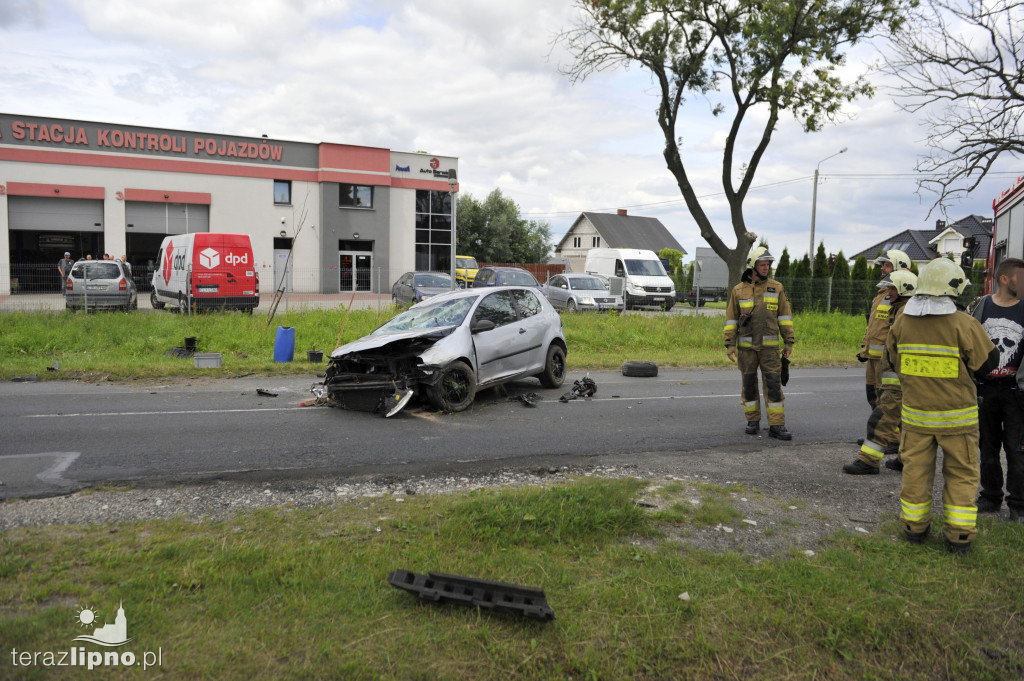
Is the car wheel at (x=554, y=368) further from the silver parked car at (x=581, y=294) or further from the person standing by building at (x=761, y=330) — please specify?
the silver parked car at (x=581, y=294)

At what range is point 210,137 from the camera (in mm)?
34688

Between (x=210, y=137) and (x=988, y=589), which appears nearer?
(x=988, y=589)

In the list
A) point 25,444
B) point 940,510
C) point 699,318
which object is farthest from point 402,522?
point 699,318

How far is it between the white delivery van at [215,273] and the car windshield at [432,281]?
20.1 feet

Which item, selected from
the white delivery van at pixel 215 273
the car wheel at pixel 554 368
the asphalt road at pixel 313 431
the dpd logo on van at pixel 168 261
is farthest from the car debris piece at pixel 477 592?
the dpd logo on van at pixel 168 261

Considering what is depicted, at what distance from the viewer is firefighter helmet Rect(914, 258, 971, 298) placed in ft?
14.7

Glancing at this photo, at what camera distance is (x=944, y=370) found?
14.9 feet

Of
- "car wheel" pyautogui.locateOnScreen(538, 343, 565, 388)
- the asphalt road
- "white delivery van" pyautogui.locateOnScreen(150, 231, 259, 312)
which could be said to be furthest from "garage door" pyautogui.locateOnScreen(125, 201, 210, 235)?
"car wheel" pyautogui.locateOnScreen(538, 343, 565, 388)

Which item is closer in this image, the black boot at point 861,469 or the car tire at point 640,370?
the black boot at point 861,469

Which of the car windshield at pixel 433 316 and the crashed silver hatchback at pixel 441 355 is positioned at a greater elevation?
the car windshield at pixel 433 316

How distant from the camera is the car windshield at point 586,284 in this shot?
26434 mm

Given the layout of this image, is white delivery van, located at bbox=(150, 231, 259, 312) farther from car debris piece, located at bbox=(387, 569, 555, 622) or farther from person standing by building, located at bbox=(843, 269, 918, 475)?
car debris piece, located at bbox=(387, 569, 555, 622)

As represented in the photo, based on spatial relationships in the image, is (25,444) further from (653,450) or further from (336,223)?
(336,223)

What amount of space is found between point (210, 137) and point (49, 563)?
1367 inches
